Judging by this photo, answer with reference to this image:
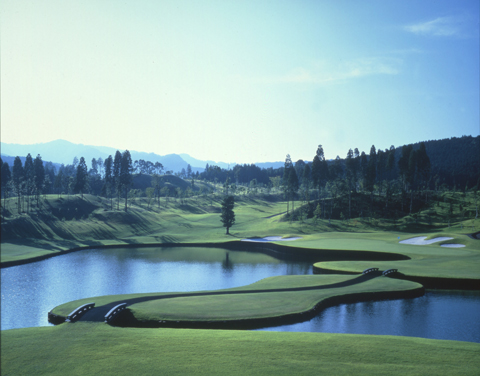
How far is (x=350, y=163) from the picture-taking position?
11812cm

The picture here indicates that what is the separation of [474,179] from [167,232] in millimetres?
169524

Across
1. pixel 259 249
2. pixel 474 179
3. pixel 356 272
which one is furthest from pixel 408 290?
pixel 474 179

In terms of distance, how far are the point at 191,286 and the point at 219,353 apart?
2439 centimetres

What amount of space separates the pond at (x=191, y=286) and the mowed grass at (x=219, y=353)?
3863 mm

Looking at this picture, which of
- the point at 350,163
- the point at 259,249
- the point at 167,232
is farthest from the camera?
the point at 350,163

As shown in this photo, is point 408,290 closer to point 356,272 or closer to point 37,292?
point 356,272

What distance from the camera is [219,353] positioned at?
775 inches

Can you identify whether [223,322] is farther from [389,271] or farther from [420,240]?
[420,240]

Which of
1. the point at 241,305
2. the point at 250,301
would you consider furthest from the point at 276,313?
the point at 250,301

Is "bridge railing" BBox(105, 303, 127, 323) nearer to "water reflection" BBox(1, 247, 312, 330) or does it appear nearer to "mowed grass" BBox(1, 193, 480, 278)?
"water reflection" BBox(1, 247, 312, 330)

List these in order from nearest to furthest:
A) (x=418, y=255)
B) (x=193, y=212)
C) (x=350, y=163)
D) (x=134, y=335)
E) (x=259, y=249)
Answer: (x=134, y=335), (x=418, y=255), (x=259, y=249), (x=350, y=163), (x=193, y=212)

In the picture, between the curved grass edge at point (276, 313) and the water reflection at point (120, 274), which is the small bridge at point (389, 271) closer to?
the curved grass edge at point (276, 313)

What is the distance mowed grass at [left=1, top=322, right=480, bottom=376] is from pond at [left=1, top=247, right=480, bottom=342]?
3.86 meters

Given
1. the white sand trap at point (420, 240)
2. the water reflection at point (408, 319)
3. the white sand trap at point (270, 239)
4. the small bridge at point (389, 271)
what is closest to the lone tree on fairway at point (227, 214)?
the white sand trap at point (270, 239)
